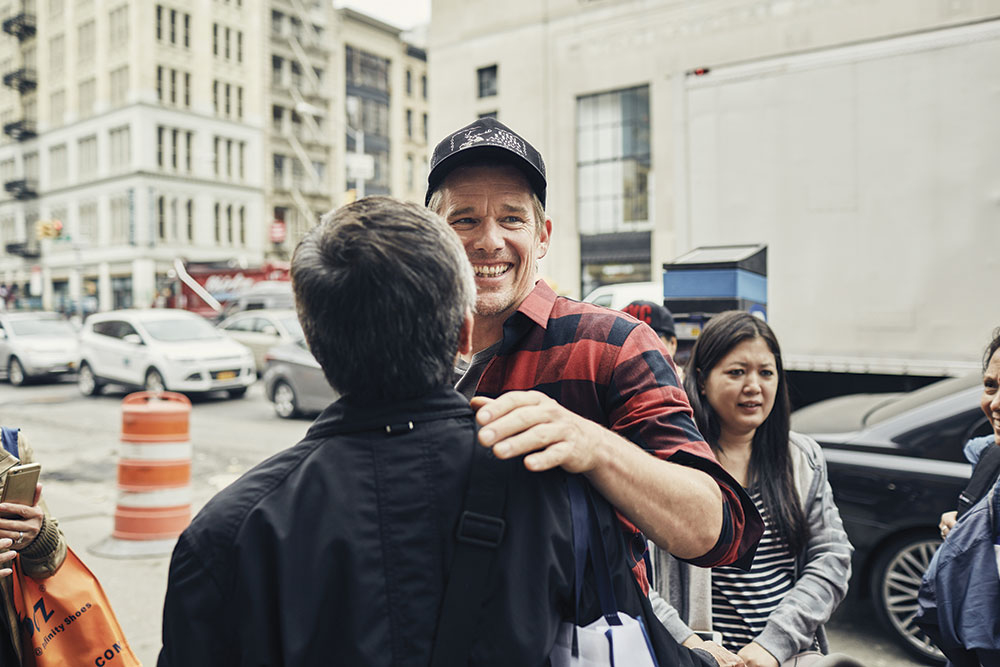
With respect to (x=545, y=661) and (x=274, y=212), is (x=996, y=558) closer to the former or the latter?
(x=545, y=661)

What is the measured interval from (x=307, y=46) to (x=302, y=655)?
5376cm

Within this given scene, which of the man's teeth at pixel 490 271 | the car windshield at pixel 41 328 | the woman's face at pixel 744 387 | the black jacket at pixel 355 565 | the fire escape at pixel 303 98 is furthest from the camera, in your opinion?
the fire escape at pixel 303 98

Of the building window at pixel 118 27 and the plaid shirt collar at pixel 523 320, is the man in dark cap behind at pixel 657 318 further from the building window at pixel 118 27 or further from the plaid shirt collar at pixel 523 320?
the building window at pixel 118 27

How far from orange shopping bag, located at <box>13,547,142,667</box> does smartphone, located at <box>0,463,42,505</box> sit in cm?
24

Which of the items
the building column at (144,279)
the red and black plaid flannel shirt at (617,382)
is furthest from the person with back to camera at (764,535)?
the building column at (144,279)

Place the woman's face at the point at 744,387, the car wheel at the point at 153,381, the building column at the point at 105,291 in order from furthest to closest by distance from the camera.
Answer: the building column at the point at 105,291 < the car wheel at the point at 153,381 < the woman's face at the point at 744,387

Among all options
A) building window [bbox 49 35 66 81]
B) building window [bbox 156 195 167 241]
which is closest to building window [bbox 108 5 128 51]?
building window [bbox 49 35 66 81]

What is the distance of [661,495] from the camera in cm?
132

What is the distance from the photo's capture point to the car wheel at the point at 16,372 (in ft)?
57.1

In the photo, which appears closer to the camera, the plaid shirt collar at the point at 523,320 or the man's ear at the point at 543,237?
the plaid shirt collar at the point at 523,320

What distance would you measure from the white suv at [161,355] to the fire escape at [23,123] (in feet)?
138

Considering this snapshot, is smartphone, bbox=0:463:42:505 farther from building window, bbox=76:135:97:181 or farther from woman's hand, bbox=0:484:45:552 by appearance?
building window, bbox=76:135:97:181

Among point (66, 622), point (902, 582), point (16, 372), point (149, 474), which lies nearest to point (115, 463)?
point (149, 474)

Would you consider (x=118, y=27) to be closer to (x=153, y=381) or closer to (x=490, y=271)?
(x=153, y=381)
